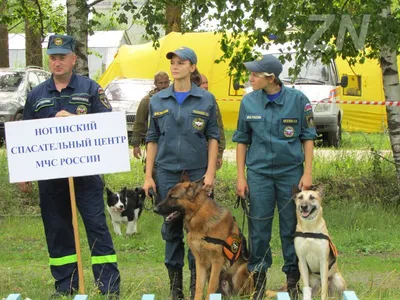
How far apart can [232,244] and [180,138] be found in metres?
0.94

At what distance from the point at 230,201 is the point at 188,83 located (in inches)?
245

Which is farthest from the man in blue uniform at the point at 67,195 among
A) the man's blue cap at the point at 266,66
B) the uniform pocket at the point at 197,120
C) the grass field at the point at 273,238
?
the man's blue cap at the point at 266,66

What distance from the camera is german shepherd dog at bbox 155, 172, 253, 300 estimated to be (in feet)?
22.3

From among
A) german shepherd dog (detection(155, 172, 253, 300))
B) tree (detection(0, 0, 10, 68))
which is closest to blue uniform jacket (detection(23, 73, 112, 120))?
german shepherd dog (detection(155, 172, 253, 300))

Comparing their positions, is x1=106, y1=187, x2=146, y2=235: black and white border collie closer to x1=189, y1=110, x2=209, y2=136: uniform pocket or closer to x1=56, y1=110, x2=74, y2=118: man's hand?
x1=189, y1=110, x2=209, y2=136: uniform pocket

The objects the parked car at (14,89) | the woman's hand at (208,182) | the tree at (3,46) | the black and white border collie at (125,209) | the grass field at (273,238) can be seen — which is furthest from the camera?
the tree at (3,46)

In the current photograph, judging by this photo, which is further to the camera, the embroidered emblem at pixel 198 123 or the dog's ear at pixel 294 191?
the embroidered emblem at pixel 198 123

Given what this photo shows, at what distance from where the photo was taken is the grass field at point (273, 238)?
26.2 feet

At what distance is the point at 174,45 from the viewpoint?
955 inches

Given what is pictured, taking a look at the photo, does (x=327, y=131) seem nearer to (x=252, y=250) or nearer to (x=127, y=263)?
(x=127, y=263)

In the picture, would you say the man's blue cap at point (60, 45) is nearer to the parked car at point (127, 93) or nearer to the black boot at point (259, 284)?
the black boot at point (259, 284)

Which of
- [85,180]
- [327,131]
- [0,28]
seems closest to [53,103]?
[85,180]

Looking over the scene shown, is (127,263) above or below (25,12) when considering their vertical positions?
below

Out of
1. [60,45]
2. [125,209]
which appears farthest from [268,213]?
[125,209]
